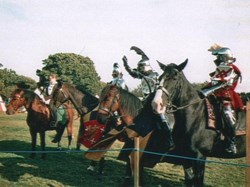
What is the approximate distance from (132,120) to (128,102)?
0.45m

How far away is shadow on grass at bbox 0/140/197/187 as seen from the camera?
9031 mm

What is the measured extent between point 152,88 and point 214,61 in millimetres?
1803

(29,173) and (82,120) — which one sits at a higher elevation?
(82,120)

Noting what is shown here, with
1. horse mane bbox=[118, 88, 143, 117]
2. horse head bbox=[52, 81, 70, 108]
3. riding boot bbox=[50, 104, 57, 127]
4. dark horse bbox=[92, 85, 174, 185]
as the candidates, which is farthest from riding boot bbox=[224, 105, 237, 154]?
riding boot bbox=[50, 104, 57, 127]

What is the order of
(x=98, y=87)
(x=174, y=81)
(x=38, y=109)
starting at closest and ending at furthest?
(x=174, y=81) → (x=38, y=109) → (x=98, y=87)

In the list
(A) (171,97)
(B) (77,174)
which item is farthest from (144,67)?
(B) (77,174)

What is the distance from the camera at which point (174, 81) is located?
6.86 meters

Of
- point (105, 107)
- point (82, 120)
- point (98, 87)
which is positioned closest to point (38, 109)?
point (82, 120)

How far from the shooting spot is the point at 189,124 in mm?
7117

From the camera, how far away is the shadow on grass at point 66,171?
29.6 ft

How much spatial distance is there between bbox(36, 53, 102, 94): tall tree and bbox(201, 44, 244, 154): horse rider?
50.5 metres

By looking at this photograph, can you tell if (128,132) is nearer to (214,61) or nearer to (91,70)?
(214,61)

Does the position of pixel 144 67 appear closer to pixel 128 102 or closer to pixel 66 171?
pixel 128 102

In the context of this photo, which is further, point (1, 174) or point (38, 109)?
point (38, 109)
